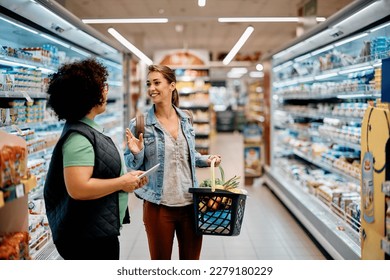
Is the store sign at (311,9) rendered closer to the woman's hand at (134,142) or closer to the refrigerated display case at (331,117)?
the refrigerated display case at (331,117)

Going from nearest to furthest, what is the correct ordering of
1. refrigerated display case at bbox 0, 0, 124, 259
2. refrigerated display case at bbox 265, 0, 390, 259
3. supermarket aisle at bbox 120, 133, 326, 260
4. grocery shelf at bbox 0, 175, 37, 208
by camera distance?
grocery shelf at bbox 0, 175, 37, 208 < refrigerated display case at bbox 0, 0, 124, 259 < refrigerated display case at bbox 265, 0, 390, 259 < supermarket aisle at bbox 120, 133, 326, 260

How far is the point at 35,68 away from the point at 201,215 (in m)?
2.84

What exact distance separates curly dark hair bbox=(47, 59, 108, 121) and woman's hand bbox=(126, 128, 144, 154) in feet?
1.50

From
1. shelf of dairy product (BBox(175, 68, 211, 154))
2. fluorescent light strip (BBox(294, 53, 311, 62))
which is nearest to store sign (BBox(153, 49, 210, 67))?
shelf of dairy product (BBox(175, 68, 211, 154))

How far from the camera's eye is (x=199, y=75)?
11508mm

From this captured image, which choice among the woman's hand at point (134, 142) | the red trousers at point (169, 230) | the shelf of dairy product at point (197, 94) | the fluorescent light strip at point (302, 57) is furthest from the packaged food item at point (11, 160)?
the shelf of dairy product at point (197, 94)

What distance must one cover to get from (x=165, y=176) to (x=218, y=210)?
40 centimetres

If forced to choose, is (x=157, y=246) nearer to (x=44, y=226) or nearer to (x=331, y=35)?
(x=44, y=226)

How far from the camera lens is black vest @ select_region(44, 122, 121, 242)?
6.97 ft

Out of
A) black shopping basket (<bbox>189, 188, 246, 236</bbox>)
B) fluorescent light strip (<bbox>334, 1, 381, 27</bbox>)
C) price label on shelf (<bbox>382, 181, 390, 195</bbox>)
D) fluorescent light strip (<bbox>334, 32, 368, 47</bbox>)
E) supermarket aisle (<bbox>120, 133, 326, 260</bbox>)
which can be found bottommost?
supermarket aisle (<bbox>120, 133, 326, 260</bbox>)

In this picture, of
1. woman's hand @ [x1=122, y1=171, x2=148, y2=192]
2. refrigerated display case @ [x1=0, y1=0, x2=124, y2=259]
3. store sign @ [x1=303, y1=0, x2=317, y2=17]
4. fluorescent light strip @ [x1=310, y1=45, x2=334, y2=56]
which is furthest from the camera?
store sign @ [x1=303, y1=0, x2=317, y2=17]

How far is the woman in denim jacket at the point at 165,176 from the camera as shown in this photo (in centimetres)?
270

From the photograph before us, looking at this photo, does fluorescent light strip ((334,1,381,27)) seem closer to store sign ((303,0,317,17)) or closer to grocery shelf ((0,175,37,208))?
store sign ((303,0,317,17))

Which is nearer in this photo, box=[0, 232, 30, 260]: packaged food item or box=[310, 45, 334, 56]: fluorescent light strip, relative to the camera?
box=[0, 232, 30, 260]: packaged food item
